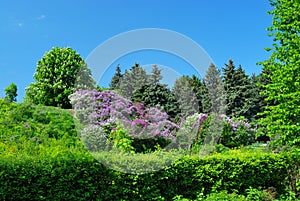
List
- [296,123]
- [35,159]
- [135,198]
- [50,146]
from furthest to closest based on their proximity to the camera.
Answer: [50,146], [296,123], [135,198], [35,159]

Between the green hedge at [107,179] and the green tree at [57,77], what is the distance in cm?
1276

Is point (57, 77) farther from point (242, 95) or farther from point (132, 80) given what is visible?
point (242, 95)

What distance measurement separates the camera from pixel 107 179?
5812 millimetres

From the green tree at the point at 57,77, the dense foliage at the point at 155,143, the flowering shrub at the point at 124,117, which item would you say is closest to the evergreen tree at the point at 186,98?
the dense foliage at the point at 155,143

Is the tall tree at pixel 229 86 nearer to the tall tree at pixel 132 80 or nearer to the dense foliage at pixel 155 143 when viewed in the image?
the dense foliage at pixel 155 143

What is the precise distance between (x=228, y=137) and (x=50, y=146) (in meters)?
7.59

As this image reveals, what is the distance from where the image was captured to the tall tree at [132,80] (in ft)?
33.8

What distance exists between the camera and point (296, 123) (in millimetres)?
8914

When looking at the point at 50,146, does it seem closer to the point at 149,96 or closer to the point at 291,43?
the point at 149,96

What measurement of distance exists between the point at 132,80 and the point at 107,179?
230 inches

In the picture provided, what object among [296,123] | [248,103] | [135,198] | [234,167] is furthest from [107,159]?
[248,103]

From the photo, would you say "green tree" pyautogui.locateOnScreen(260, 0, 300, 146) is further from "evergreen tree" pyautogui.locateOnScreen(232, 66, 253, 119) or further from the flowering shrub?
"evergreen tree" pyautogui.locateOnScreen(232, 66, 253, 119)

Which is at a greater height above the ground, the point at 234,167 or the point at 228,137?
the point at 228,137

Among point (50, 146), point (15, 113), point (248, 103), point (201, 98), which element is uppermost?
point (248, 103)
